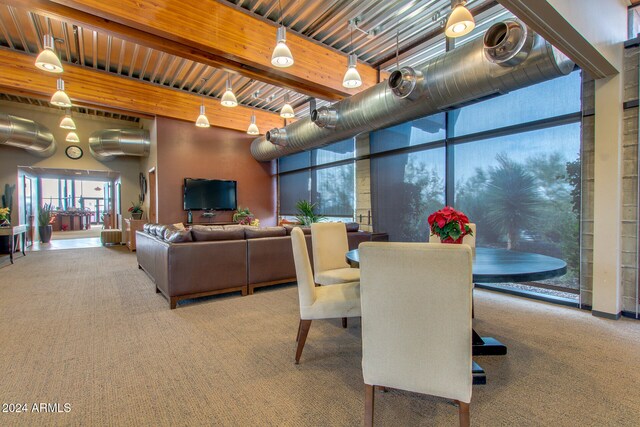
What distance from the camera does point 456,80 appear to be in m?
3.12

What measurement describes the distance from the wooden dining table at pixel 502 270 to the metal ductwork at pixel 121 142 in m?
7.47

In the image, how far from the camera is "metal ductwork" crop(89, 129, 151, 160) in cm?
763

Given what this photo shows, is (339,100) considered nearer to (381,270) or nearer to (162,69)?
(162,69)

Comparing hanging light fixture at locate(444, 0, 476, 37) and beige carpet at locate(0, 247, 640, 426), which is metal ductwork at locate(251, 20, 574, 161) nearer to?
hanging light fixture at locate(444, 0, 476, 37)

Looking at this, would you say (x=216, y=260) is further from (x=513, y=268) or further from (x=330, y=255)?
(x=513, y=268)

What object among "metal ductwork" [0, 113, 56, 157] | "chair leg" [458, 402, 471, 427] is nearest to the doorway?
"metal ductwork" [0, 113, 56, 157]

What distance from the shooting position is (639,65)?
2.85 meters

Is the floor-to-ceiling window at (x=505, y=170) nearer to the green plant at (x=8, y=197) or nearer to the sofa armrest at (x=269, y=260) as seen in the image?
the sofa armrest at (x=269, y=260)

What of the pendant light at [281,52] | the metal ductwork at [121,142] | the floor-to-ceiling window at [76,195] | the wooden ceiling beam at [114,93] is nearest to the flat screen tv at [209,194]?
the wooden ceiling beam at [114,93]

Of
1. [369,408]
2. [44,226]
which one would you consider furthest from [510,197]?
[44,226]

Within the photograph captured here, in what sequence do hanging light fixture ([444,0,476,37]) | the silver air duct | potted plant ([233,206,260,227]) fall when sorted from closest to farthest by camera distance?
hanging light fixture ([444,0,476,37]) < the silver air duct < potted plant ([233,206,260,227])

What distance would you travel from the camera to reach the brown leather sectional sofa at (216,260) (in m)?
3.27

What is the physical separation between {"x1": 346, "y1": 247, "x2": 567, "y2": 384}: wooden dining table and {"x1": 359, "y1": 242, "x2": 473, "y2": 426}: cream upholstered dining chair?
0.65 feet

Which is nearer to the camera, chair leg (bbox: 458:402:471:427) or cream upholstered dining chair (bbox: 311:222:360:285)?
chair leg (bbox: 458:402:471:427)
